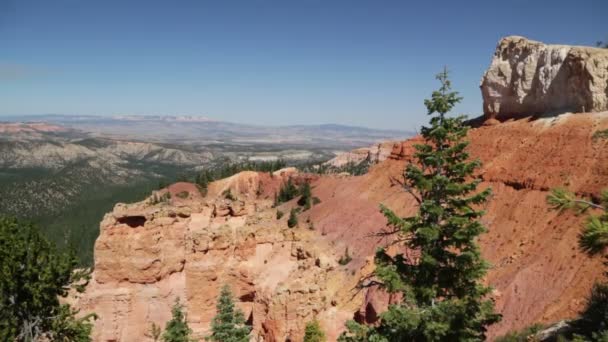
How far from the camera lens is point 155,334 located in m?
25.4

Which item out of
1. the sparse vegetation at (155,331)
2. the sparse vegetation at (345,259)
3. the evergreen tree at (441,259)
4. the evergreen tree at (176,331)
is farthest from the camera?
the sparse vegetation at (345,259)

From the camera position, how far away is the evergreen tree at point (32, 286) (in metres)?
14.9

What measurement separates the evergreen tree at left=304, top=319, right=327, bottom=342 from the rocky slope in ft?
2.12

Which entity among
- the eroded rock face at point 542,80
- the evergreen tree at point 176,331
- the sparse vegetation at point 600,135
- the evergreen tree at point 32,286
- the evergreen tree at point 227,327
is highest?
the eroded rock face at point 542,80

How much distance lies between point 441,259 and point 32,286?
14292 mm

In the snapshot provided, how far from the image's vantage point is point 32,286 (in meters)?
15.2

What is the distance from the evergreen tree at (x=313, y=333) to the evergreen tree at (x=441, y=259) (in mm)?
8551

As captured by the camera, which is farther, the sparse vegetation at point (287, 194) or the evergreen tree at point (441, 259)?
the sparse vegetation at point (287, 194)

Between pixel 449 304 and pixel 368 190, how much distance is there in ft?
177

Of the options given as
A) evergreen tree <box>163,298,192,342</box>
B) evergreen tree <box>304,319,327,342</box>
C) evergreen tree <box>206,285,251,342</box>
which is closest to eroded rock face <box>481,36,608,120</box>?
evergreen tree <box>304,319,327,342</box>

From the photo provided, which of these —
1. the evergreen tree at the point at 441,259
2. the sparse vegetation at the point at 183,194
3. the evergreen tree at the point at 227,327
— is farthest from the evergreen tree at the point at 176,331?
the sparse vegetation at the point at 183,194

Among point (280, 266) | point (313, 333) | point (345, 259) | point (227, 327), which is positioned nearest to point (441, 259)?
point (313, 333)

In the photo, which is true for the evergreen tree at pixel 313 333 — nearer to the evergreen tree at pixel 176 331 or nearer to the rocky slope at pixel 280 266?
the rocky slope at pixel 280 266

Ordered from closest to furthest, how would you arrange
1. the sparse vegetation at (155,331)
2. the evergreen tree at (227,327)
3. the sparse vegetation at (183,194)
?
the evergreen tree at (227,327)
the sparse vegetation at (155,331)
the sparse vegetation at (183,194)
